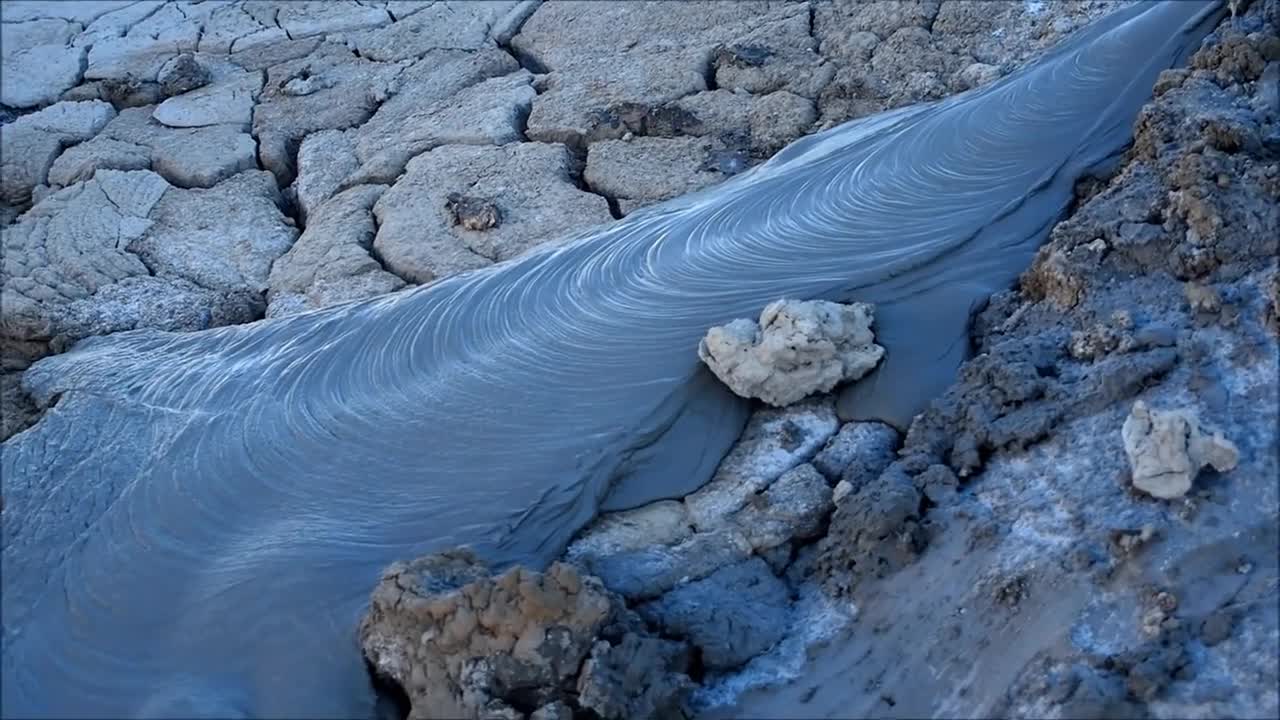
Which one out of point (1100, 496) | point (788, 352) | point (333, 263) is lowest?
point (1100, 496)

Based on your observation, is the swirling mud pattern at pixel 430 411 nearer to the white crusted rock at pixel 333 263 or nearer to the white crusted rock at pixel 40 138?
the white crusted rock at pixel 333 263

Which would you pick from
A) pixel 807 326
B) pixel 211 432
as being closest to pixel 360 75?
pixel 211 432

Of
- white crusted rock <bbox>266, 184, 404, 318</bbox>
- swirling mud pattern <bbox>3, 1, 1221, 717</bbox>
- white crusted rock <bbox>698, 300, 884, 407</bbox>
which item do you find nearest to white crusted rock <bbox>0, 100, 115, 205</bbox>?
white crusted rock <bbox>266, 184, 404, 318</bbox>

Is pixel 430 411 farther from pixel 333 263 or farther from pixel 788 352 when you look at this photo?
pixel 333 263

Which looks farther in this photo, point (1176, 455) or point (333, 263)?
point (333, 263)

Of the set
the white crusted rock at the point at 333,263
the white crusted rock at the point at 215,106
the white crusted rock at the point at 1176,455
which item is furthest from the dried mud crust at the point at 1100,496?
the white crusted rock at the point at 215,106

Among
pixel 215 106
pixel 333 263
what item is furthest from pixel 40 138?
pixel 333 263

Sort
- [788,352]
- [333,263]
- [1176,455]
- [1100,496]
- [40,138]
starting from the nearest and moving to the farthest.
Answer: [1176,455], [1100,496], [788,352], [333,263], [40,138]
